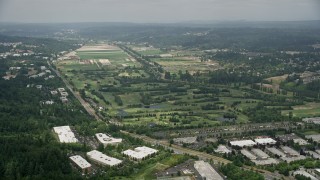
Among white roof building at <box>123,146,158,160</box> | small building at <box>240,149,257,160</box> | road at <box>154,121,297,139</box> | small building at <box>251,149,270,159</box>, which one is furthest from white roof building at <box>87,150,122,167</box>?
small building at <box>251,149,270,159</box>

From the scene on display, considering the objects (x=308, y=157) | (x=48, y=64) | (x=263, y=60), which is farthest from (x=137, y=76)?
(x=308, y=157)

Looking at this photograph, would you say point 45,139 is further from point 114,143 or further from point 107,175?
point 107,175

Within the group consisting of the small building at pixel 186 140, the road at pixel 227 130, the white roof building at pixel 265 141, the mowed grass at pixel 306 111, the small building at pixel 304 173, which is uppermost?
the small building at pixel 304 173

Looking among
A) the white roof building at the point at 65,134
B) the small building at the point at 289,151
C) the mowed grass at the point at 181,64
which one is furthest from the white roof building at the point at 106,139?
the mowed grass at the point at 181,64

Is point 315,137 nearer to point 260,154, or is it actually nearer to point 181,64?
point 260,154

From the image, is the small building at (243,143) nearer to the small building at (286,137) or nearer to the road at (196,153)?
the small building at (286,137)

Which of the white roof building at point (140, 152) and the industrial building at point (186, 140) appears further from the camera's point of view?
the industrial building at point (186, 140)

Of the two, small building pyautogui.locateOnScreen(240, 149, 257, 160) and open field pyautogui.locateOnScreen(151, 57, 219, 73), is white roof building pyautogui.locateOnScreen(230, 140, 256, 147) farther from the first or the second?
open field pyautogui.locateOnScreen(151, 57, 219, 73)

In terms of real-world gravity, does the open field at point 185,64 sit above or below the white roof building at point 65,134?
below
